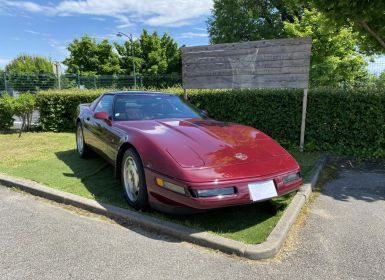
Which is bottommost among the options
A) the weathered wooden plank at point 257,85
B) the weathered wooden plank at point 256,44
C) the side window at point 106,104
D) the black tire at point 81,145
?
the black tire at point 81,145

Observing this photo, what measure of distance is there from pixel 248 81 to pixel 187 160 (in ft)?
15.1

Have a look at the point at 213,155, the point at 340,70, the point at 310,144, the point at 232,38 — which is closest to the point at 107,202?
the point at 213,155

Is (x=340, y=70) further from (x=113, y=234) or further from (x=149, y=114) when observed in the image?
(x=113, y=234)

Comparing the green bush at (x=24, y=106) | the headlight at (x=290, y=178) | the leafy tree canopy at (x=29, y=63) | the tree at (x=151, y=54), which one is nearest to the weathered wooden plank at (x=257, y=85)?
the headlight at (x=290, y=178)

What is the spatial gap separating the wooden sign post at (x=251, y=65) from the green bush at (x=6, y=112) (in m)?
5.42

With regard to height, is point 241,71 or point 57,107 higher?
point 241,71

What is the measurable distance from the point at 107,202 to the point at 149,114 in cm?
136

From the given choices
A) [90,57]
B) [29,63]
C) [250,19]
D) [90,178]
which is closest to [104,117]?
[90,178]

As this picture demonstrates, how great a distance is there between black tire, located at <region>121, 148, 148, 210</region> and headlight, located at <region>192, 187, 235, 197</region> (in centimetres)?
80

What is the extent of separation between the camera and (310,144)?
23.6 ft

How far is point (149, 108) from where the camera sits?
5070 mm

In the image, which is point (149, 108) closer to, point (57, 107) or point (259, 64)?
point (259, 64)

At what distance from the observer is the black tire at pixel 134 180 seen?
3.88m

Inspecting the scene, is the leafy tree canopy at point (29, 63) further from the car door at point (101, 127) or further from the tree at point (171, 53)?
the car door at point (101, 127)
